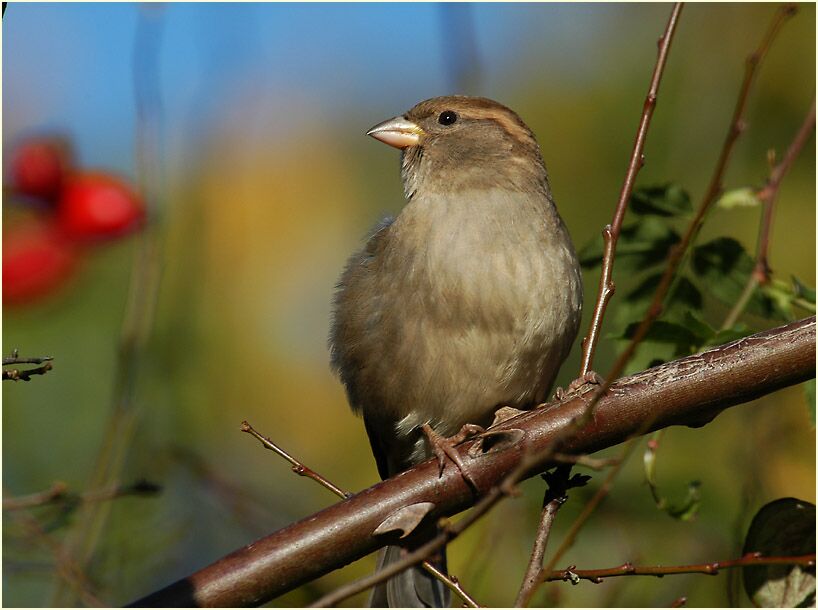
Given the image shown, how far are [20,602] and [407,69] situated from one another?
13.0 ft

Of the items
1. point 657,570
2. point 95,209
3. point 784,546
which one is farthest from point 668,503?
point 95,209

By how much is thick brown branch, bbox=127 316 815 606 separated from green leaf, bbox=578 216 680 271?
2.39 feet

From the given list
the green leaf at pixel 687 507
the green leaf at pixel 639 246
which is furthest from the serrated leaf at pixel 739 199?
the green leaf at pixel 687 507

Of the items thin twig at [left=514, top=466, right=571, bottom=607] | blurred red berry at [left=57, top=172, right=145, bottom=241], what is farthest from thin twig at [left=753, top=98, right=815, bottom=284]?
blurred red berry at [left=57, top=172, right=145, bottom=241]

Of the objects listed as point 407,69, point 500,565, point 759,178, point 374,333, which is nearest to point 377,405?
point 374,333

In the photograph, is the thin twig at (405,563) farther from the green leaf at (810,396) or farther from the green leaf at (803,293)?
the green leaf at (803,293)

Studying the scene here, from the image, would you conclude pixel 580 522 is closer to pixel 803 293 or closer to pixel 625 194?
pixel 625 194

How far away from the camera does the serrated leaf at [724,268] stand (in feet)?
10.9

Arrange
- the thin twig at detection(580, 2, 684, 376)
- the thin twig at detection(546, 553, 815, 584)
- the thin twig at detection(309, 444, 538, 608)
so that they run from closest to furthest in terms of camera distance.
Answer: the thin twig at detection(309, 444, 538, 608)
the thin twig at detection(546, 553, 815, 584)
the thin twig at detection(580, 2, 684, 376)

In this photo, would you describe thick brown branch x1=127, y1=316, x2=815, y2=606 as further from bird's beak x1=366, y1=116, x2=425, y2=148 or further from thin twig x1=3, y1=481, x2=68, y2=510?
bird's beak x1=366, y1=116, x2=425, y2=148

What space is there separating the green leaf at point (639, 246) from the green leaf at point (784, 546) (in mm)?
945

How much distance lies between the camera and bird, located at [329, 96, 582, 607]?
3.57 m

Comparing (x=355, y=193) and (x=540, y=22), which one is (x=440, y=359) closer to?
(x=355, y=193)

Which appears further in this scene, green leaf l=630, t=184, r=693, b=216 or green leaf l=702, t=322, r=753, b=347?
green leaf l=630, t=184, r=693, b=216
